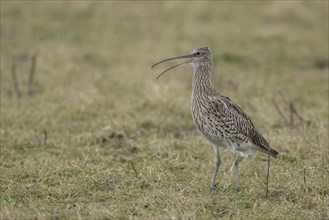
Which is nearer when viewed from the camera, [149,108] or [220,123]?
[220,123]

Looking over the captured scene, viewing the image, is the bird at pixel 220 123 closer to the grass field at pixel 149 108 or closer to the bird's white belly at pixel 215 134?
the bird's white belly at pixel 215 134

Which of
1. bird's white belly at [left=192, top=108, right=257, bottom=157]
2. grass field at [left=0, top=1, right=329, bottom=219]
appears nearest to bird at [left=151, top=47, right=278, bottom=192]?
bird's white belly at [left=192, top=108, right=257, bottom=157]

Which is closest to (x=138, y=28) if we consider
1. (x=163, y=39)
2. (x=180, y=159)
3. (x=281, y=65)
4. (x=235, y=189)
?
(x=163, y=39)

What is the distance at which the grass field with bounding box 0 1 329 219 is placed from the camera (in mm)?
6691

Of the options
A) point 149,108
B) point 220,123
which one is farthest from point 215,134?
point 149,108

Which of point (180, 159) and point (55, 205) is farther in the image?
point (180, 159)

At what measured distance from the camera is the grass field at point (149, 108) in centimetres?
669

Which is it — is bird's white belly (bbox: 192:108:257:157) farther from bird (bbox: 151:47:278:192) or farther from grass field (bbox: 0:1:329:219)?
grass field (bbox: 0:1:329:219)

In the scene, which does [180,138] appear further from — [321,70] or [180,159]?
[321,70]

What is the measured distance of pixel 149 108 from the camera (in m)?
10.7

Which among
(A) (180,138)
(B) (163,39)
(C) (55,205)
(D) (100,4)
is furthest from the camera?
(D) (100,4)

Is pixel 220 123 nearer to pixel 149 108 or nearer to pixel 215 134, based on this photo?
pixel 215 134

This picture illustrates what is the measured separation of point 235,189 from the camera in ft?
23.2

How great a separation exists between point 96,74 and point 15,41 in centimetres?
240
